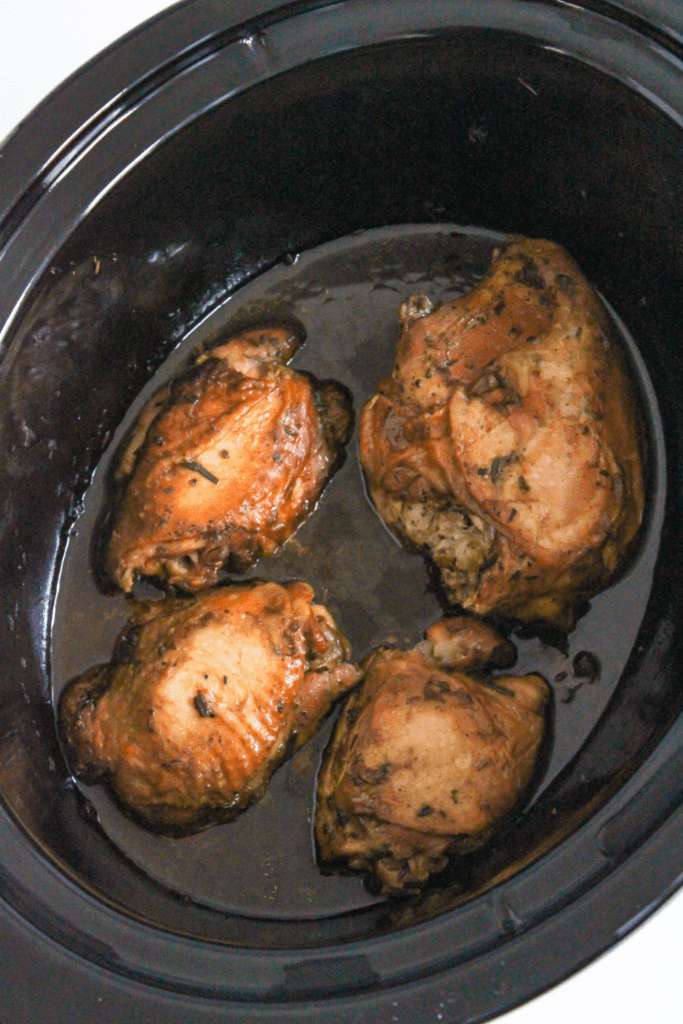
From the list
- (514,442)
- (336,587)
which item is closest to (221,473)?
(336,587)

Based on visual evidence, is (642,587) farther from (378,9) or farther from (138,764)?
(378,9)

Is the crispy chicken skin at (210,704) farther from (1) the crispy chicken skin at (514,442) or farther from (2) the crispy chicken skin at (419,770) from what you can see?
(1) the crispy chicken skin at (514,442)

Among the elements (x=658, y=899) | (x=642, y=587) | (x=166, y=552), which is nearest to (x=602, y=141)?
(x=642, y=587)

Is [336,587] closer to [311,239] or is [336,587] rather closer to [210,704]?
[210,704]

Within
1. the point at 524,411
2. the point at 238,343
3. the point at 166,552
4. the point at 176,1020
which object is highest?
the point at 238,343

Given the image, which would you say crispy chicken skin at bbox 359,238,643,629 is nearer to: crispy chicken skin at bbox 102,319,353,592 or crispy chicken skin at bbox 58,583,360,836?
crispy chicken skin at bbox 102,319,353,592

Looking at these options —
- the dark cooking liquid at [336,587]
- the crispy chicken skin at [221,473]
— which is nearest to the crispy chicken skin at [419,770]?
the dark cooking liquid at [336,587]
